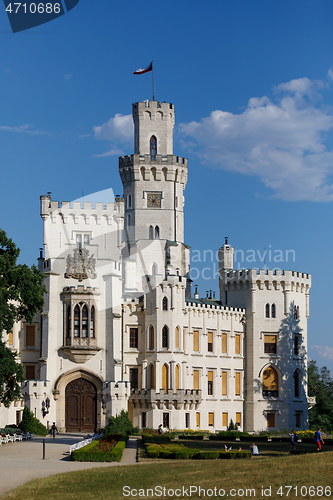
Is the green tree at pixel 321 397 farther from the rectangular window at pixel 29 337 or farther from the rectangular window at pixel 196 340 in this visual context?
the rectangular window at pixel 29 337

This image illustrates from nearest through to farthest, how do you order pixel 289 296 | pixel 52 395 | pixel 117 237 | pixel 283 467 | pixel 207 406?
pixel 283 467 < pixel 52 395 < pixel 117 237 < pixel 207 406 < pixel 289 296

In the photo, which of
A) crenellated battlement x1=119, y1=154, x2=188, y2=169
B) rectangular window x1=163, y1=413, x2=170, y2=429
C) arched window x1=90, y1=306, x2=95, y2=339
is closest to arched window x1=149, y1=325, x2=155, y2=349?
arched window x1=90, y1=306, x2=95, y2=339

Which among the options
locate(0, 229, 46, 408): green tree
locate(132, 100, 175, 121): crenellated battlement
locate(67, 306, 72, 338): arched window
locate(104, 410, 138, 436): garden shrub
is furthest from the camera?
locate(132, 100, 175, 121): crenellated battlement

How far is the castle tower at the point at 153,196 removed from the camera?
3132 inches

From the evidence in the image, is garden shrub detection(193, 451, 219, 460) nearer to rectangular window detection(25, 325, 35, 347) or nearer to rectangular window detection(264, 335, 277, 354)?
rectangular window detection(25, 325, 35, 347)

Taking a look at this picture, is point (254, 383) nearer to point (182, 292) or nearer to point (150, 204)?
point (182, 292)

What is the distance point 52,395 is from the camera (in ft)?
212

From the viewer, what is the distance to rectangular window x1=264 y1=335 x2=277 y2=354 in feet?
253

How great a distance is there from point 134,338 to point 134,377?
11.9ft

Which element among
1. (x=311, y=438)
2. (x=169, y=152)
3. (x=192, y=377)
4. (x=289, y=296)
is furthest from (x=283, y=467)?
(x=169, y=152)

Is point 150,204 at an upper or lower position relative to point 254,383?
upper

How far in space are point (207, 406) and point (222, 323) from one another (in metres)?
8.44

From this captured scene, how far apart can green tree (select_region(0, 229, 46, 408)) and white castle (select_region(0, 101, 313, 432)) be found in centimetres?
1229

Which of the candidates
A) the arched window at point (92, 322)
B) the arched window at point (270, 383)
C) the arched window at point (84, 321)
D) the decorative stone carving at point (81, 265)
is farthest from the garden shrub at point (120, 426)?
the arched window at point (270, 383)
